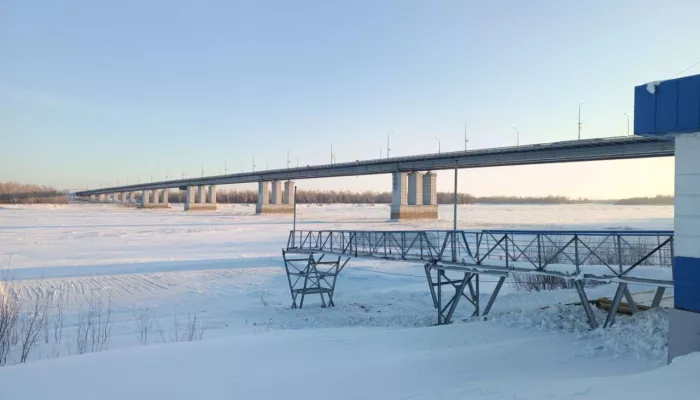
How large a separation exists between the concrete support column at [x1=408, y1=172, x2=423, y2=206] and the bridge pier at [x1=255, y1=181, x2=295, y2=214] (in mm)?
34480

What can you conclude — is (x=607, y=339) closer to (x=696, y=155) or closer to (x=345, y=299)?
(x=696, y=155)

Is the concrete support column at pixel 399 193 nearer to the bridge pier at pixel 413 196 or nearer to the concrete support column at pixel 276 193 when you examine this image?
A: the bridge pier at pixel 413 196

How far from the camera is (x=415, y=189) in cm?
7744

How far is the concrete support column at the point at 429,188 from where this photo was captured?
78562mm

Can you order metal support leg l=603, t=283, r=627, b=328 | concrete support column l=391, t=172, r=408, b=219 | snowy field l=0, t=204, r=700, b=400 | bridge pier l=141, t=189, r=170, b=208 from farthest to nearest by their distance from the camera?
bridge pier l=141, t=189, r=170, b=208
concrete support column l=391, t=172, r=408, b=219
metal support leg l=603, t=283, r=627, b=328
snowy field l=0, t=204, r=700, b=400

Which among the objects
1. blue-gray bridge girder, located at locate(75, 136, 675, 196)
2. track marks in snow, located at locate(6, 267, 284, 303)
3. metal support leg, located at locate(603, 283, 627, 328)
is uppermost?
blue-gray bridge girder, located at locate(75, 136, 675, 196)

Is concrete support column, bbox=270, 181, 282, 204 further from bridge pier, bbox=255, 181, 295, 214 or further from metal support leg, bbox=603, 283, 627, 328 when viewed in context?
metal support leg, bbox=603, 283, 627, 328

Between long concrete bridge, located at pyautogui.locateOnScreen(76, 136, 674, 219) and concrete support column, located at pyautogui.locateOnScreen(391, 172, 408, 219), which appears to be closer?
long concrete bridge, located at pyautogui.locateOnScreen(76, 136, 674, 219)

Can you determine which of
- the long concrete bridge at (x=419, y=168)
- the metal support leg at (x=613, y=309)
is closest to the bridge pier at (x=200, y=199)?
the long concrete bridge at (x=419, y=168)

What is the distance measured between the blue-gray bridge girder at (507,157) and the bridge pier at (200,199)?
2813 centimetres

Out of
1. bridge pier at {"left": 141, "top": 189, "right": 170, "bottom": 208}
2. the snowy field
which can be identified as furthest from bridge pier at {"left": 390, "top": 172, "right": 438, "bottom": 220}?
bridge pier at {"left": 141, "top": 189, "right": 170, "bottom": 208}

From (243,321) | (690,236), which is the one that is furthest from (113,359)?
(690,236)

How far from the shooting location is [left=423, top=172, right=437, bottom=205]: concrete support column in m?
78.6

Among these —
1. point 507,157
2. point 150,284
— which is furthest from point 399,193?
point 150,284
